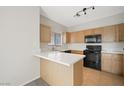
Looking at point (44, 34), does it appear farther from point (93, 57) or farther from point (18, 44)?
point (93, 57)

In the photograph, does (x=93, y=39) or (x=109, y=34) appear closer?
(x=109, y=34)

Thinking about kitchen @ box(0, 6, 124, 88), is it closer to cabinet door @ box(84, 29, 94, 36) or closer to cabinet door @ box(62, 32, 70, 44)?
cabinet door @ box(84, 29, 94, 36)

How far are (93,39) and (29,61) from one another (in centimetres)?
305

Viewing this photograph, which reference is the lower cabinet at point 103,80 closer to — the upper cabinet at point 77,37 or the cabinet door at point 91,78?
the cabinet door at point 91,78

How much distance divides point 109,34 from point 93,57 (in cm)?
124

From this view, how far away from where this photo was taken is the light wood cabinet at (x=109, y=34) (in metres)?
3.63

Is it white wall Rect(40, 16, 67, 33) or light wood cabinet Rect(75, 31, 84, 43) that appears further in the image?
light wood cabinet Rect(75, 31, 84, 43)

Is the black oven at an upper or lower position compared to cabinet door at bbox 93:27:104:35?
lower

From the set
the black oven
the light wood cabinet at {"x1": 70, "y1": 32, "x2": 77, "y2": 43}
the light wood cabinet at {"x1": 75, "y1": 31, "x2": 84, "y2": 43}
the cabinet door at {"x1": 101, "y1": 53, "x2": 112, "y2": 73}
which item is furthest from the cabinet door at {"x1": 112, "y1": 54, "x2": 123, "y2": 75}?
the light wood cabinet at {"x1": 70, "y1": 32, "x2": 77, "y2": 43}

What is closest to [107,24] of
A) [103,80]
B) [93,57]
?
[93,57]

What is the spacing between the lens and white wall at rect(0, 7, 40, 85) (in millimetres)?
2137

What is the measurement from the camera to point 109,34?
3740 mm
